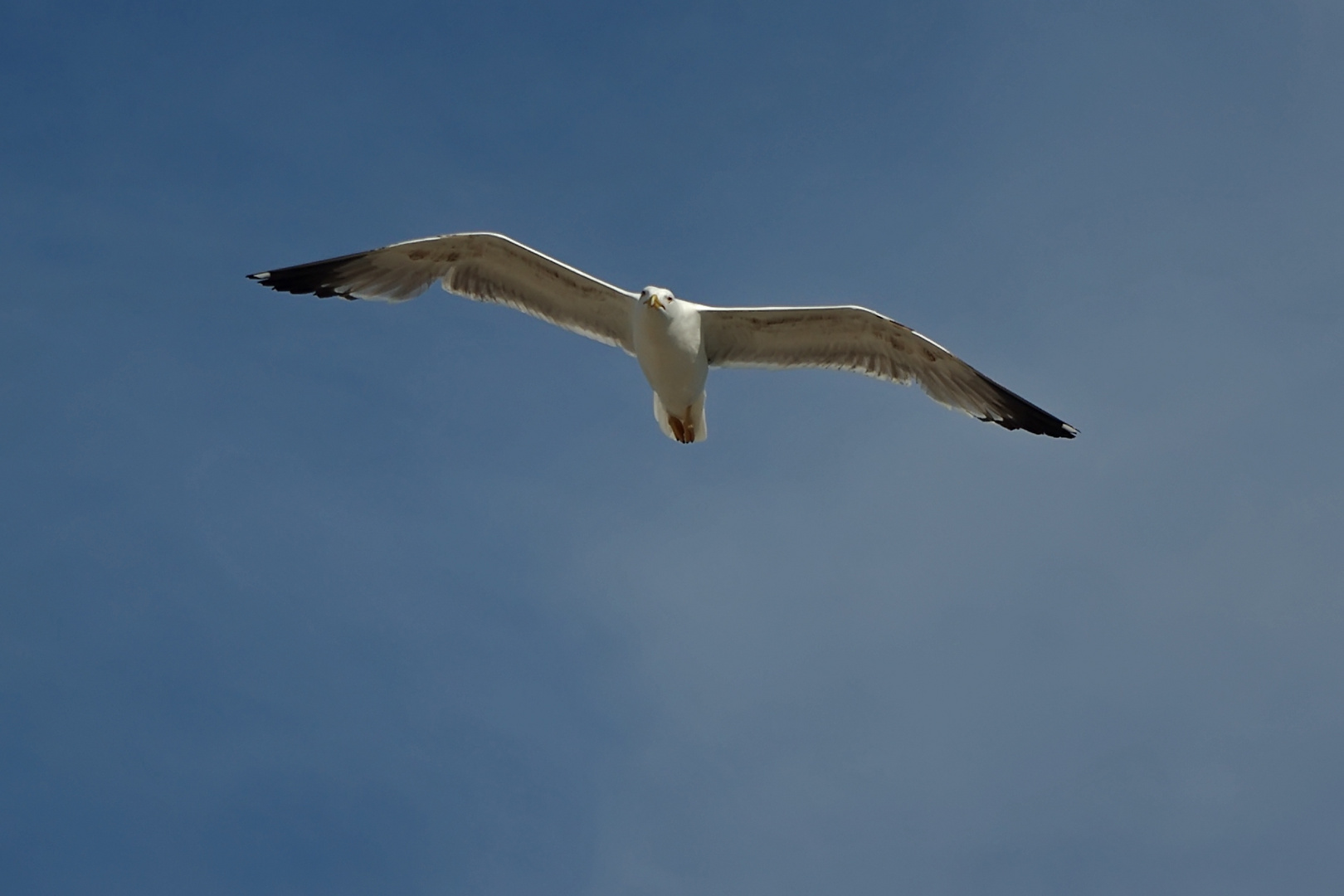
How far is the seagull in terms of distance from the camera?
17922mm

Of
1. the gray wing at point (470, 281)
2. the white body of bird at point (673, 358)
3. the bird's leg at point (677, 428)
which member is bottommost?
the bird's leg at point (677, 428)

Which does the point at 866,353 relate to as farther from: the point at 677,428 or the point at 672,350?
the point at 672,350

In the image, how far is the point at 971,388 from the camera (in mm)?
→ 18391

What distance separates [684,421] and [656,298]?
1.49 m

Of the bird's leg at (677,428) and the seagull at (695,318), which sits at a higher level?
the seagull at (695,318)

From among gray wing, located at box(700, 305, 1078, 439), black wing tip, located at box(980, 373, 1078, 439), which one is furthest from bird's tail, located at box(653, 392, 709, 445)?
black wing tip, located at box(980, 373, 1078, 439)

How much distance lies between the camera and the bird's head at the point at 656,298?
17.1 m

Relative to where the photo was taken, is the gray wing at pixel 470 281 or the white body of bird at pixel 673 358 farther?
the gray wing at pixel 470 281

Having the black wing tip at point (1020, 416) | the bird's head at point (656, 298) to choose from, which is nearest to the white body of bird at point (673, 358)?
the bird's head at point (656, 298)

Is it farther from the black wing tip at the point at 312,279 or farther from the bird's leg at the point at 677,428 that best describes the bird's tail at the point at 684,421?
the black wing tip at the point at 312,279

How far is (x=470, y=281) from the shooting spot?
1831 cm

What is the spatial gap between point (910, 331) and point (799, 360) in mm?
1146

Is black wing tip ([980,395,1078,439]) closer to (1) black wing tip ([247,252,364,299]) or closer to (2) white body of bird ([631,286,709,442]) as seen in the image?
(2) white body of bird ([631,286,709,442])

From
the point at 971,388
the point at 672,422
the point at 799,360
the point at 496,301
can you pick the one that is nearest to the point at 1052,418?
the point at 971,388
